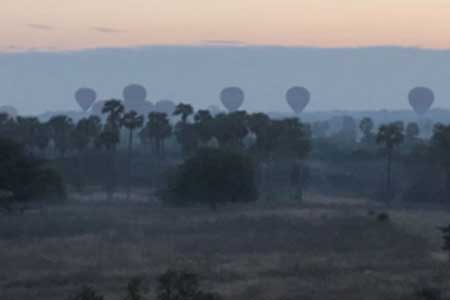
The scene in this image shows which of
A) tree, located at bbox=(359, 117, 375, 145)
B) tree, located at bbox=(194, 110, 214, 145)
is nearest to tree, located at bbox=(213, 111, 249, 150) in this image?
tree, located at bbox=(194, 110, 214, 145)

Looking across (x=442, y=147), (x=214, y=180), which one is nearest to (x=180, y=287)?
(x=214, y=180)

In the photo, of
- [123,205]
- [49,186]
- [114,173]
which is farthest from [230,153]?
[114,173]

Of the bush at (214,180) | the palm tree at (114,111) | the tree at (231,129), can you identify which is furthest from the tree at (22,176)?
the tree at (231,129)

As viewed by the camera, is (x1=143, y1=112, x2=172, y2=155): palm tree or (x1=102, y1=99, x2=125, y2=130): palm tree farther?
(x1=143, y1=112, x2=172, y2=155): palm tree

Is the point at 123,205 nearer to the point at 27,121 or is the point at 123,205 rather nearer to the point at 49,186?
the point at 49,186

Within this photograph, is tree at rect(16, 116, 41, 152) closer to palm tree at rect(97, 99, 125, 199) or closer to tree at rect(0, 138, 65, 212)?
palm tree at rect(97, 99, 125, 199)

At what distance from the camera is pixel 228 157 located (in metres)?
84.1

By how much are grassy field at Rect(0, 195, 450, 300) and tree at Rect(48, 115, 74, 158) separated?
1502 inches

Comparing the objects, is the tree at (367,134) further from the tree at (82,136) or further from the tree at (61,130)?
the tree at (82,136)

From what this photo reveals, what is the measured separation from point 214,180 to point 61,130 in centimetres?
3648

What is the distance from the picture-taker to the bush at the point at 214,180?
8381 centimetres

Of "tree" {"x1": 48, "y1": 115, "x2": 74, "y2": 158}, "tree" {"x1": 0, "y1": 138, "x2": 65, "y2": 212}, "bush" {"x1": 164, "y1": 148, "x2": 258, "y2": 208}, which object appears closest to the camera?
"tree" {"x1": 0, "y1": 138, "x2": 65, "y2": 212}

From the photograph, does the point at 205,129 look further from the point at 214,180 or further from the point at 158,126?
→ the point at 214,180

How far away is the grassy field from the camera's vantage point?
129ft
